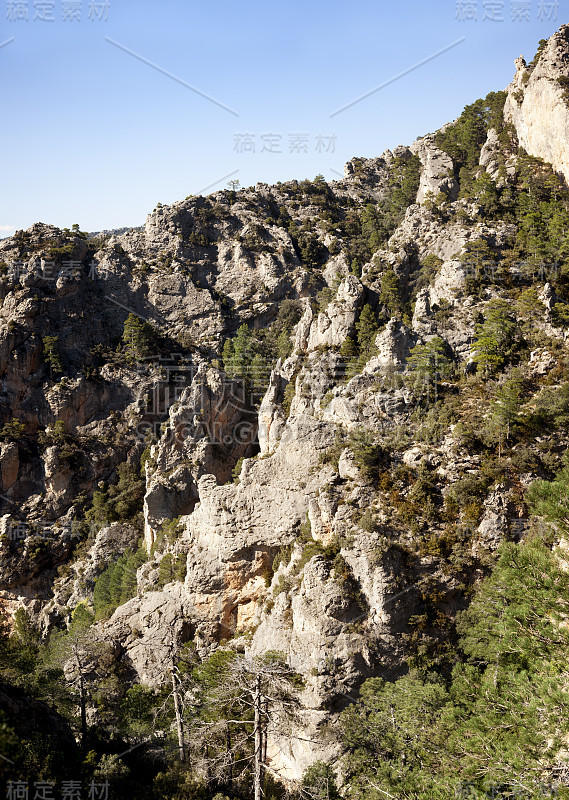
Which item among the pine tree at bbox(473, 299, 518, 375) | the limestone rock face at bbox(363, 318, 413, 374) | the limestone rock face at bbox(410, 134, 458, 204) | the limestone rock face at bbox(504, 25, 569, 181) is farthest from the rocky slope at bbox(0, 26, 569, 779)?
the pine tree at bbox(473, 299, 518, 375)

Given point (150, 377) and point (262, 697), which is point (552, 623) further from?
point (150, 377)

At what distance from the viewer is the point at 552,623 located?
17.8 m

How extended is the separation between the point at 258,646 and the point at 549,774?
72.2ft

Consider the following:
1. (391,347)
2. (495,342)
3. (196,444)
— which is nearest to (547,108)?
(495,342)

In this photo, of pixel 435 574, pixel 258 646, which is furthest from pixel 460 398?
pixel 258 646

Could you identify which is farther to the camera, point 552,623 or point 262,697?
point 262,697

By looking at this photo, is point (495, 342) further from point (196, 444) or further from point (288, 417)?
point (196, 444)

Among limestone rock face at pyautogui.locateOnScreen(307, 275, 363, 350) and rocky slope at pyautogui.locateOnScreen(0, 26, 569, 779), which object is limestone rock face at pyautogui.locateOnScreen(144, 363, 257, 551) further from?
limestone rock face at pyautogui.locateOnScreen(307, 275, 363, 350)

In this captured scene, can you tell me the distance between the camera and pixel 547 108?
56.4 meters

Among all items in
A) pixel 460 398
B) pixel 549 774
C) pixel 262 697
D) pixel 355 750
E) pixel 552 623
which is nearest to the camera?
pixel 549 774

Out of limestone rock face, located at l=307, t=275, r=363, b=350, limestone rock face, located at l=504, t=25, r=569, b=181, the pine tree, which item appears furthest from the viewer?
limestone rock face, located at l=504, t=25, r=569, b=181

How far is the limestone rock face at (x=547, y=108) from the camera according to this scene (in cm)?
5425

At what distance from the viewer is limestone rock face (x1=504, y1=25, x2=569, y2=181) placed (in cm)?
5425

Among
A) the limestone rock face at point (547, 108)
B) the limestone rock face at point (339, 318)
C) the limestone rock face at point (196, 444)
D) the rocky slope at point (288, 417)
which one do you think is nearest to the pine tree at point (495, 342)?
the rocky slope at point (288, 417)
